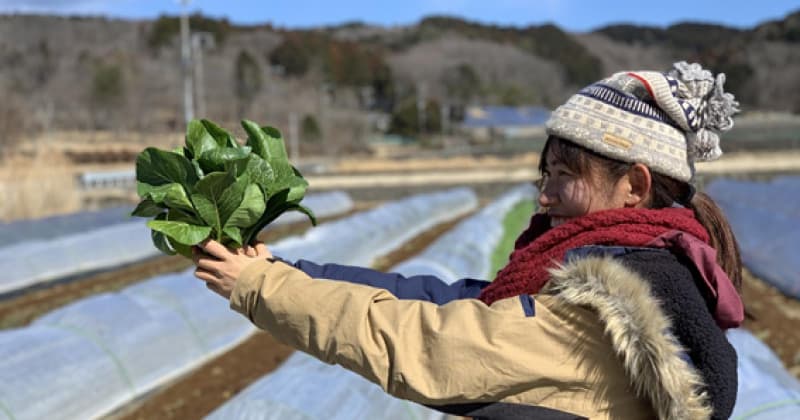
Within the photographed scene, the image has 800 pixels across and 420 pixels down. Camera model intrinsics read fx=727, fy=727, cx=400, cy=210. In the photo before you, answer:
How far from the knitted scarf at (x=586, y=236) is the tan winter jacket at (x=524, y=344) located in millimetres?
91

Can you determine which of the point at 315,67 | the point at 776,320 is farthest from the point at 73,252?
the point at 315,67

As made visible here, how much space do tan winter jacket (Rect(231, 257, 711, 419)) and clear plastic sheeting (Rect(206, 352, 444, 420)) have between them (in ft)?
6.69

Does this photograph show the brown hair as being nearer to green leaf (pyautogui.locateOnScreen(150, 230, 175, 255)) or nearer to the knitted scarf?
the knitted scarf

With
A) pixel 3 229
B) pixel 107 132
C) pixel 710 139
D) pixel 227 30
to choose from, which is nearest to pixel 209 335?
pixel 710 139

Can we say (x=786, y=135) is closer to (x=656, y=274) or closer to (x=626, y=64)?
(x=656, y=274)

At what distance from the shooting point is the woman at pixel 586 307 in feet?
4.18

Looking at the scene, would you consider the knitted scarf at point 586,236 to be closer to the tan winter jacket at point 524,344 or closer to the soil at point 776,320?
the tan winter jacket at point 524,344

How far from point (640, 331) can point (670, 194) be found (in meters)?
0.41

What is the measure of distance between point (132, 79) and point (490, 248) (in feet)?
175

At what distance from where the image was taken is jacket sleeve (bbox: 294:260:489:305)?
5.61 feet

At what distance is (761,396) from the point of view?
3.17 metres

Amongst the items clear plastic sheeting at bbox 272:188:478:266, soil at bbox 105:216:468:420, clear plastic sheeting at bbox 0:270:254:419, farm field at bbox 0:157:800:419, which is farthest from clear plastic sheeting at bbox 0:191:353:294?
soil at bbox 105:216:468:420

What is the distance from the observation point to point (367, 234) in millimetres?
10891

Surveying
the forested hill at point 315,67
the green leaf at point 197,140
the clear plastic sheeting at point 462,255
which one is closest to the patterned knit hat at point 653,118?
the green leaf at point 197,140
